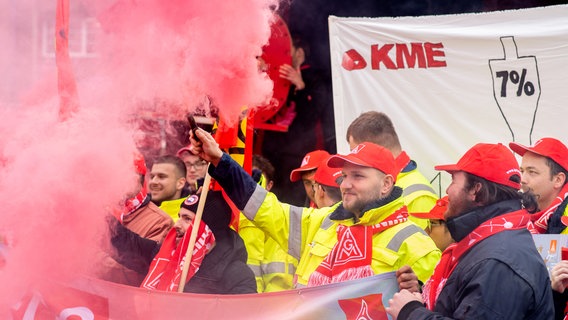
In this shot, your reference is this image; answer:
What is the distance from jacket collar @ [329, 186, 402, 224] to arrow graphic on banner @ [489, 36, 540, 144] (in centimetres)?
196

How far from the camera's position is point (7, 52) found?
3.75m

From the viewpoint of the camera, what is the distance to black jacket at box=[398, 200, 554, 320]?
10.3ft

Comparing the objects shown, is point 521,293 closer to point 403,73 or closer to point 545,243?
point 545,243

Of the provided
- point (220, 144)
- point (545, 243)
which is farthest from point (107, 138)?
point (545, 243)

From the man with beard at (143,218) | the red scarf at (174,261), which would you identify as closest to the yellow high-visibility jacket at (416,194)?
the red scarf at (174,261)

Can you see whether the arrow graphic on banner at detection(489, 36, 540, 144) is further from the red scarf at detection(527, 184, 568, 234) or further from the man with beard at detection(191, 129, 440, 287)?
the man with beard at detection(191, 129, 440, 287)

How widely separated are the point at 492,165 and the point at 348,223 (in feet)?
2.88

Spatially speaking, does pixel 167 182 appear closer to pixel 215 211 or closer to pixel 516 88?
pixel 215 211

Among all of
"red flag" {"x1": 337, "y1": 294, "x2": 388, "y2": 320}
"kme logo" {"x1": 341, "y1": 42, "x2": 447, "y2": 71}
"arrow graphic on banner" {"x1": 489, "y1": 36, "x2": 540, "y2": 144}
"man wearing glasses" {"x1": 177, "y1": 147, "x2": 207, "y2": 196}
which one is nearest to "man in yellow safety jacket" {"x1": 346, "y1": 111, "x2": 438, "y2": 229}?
"kme logo" {"x1": 341, "y1": 42, "x2": 447, "y2": 71}

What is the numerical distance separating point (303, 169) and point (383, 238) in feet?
5.17

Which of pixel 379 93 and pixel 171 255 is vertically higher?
pixel 379 93

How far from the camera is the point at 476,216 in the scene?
3506 millimetres

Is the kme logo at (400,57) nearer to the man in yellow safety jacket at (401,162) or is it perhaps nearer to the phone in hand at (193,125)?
the man in yellow safety jacket at (401,162)

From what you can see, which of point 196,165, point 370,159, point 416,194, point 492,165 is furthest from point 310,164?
point 492,165
